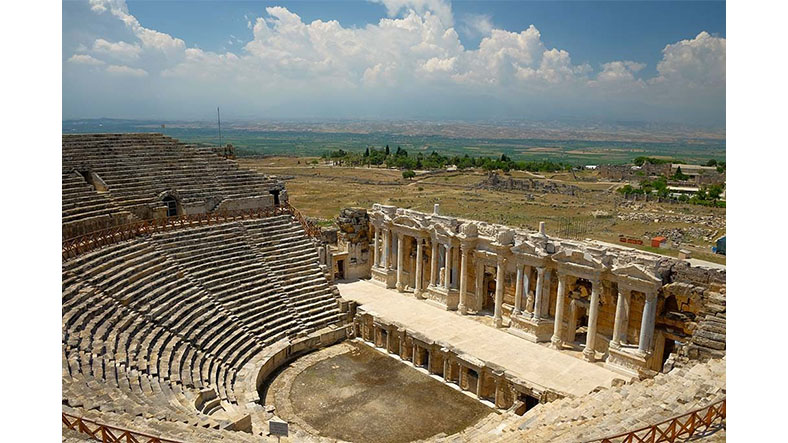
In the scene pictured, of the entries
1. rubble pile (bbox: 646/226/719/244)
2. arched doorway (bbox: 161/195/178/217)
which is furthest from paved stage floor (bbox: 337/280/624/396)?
rubble pile (bbox: 646/226/719/244)

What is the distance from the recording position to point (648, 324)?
19016mm

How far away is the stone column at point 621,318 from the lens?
1964cm

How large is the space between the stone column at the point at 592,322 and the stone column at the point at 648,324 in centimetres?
178

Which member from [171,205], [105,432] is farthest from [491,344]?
[171,205]

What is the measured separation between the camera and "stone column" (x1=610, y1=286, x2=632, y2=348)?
19641 mm

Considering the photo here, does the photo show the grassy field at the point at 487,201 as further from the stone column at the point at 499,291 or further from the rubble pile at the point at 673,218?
the stone column at the point at 499,291

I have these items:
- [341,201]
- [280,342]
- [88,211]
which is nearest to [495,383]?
[280,342]

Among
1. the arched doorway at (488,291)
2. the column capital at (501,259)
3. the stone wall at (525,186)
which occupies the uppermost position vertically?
the stone wall at (525,186)

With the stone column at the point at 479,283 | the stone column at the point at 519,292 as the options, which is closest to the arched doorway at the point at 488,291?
the stone column at the point at 479,283

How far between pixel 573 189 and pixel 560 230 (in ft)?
115

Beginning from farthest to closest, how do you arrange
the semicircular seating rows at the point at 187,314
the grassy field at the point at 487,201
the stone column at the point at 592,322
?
the grassy field at the point at 487,201, the stone column at the point at 592,322, the semicircular seating rows at the point at 187,314

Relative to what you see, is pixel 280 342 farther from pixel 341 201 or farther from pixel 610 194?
pixel 610 194

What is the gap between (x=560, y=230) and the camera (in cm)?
4584

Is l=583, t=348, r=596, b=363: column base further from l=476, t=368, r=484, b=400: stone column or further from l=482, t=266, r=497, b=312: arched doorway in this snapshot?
l=482, t=266, r=497, b=312: arched doorway
